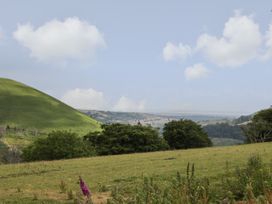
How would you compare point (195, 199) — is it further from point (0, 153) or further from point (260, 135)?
point (0, 153)

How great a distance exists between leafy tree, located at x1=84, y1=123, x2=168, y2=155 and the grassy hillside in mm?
88822

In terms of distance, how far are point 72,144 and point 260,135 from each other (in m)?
25.9

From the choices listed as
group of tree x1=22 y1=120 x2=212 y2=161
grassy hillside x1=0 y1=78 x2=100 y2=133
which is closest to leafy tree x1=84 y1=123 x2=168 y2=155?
group of tree x1=22 y1=120 x2=212 y2=161

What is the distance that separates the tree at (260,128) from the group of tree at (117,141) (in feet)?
23.7

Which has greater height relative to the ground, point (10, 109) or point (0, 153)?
point (10, 109)

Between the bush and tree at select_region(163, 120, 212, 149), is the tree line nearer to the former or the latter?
tree at select_region(163, 120, 212, 149)

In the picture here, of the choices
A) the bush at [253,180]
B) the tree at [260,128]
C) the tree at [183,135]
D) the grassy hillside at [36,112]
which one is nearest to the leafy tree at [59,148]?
the tree at [183,135]

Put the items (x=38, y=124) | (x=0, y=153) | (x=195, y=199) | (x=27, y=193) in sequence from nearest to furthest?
(x=195, y=199)
(x=27, y=193)
(x=0, y=153)
(x=38, y=124)

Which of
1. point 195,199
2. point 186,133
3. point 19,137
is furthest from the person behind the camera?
point 19,137

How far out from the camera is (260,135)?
6362 centimetres

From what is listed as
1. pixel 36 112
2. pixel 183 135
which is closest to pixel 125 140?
pixel 183 135

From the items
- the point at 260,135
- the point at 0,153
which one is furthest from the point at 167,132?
the point at 0,153

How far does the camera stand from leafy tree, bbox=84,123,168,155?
62.2 metres

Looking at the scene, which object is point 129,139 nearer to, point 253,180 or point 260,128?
point 260,128
